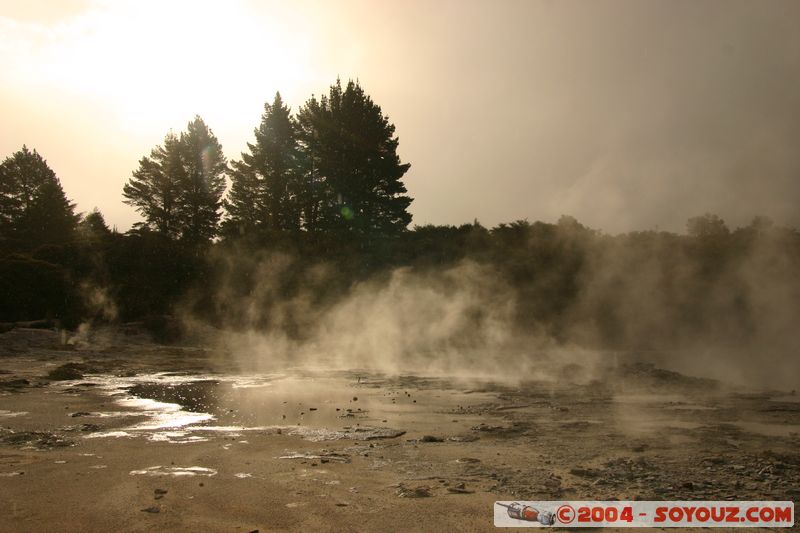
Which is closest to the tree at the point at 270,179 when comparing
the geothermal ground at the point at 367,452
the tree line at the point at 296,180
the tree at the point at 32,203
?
the tree line at the point at 296,180

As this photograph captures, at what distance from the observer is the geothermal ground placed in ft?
15.5

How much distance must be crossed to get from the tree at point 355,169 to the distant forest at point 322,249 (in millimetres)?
105

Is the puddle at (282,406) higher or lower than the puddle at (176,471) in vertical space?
lower

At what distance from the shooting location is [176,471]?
5871 mm

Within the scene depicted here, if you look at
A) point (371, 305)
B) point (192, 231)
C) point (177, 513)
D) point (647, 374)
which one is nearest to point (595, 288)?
point (371, 305)

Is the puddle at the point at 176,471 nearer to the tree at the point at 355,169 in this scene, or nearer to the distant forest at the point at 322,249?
the distant forest at the point at 322,249

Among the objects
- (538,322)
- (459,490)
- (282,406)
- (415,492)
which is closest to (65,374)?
(282,406)

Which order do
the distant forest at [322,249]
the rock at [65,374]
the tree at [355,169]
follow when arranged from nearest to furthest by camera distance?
the rock at [65,374], the distant forest at [322,249], the tree at [355,169]

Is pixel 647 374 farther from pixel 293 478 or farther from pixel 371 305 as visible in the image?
pixel 371 305

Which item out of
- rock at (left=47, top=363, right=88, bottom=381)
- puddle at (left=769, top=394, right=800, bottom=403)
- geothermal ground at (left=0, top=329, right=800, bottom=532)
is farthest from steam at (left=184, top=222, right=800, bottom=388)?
rock at (left=47, top=363, right=88, bottom=381)

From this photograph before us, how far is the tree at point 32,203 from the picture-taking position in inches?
1726

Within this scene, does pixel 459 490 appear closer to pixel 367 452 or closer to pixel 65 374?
pixel 367 452

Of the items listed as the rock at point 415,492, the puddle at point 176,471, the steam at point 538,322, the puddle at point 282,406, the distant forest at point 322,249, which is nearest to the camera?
the rock at point 415,492

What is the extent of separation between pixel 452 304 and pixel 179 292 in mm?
15407
